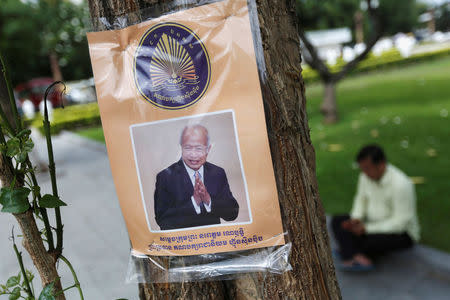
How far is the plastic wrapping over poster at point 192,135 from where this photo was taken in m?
0.86

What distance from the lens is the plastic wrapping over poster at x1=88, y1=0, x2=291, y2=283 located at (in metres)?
0.86

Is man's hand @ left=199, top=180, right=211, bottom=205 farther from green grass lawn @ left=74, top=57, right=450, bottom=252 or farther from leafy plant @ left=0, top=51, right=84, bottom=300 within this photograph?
green grass lawn @ left=74, top=57, right=450, bottom=252

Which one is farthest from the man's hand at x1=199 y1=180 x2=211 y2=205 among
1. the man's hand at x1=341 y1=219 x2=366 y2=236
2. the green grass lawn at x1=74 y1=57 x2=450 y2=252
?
the green grass lawn at x1=74 y1=57 x2=450 y2=252

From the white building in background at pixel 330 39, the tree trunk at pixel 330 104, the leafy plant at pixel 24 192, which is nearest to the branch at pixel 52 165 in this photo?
the leafy plant at pixel 24 192

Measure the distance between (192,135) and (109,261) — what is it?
3295 millimetres

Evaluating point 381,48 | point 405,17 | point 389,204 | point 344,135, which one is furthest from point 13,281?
point 405,17

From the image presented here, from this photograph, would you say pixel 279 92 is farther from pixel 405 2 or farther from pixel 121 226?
pixel 405 2

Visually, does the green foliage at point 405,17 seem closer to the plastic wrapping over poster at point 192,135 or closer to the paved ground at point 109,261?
the paved ground at point 109,261

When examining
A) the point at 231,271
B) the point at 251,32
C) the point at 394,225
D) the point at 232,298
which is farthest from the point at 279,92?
the point at 394,225

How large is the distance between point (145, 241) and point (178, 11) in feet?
1.86

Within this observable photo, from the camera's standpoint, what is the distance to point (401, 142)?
6066mm

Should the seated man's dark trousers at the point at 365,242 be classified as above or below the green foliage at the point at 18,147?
below

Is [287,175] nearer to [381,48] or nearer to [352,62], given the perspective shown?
[352,62]

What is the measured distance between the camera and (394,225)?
3.09 m
